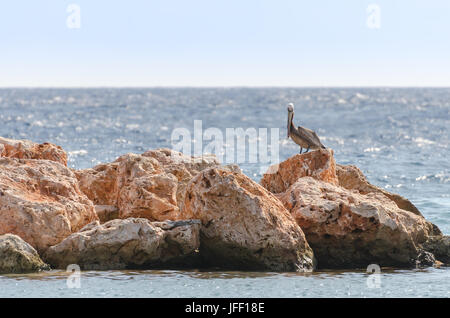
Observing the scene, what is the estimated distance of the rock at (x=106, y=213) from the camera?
38.1 ft

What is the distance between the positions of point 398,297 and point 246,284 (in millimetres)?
1769

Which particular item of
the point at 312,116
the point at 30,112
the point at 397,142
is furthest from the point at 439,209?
the point at 30,112

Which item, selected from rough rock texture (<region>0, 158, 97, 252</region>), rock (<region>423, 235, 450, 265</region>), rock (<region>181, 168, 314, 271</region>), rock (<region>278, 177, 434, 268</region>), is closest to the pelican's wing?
rock (<region>278, 177, 434, 268</region>)

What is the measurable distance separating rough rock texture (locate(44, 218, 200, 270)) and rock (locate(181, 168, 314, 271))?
0.89 feet

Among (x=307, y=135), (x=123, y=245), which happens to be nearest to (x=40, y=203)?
(x=123, y=245)

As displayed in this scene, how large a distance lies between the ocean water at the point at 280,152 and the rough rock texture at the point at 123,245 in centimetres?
29

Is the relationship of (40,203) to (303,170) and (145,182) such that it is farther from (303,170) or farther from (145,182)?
(303,170)

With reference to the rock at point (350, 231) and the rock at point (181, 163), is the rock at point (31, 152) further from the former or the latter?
the rock at point (350, 231)

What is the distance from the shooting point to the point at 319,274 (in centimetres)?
960

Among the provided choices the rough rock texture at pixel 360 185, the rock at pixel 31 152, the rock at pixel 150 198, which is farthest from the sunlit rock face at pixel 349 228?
the rock at pixel 31 152

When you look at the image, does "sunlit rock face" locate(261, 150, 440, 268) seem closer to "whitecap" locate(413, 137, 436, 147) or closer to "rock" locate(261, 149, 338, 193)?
"rock" locate(261, 149, 338, 193)

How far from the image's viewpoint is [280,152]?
31344mm

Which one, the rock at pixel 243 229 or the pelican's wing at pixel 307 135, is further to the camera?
the pelican's wing at pixel 307 135
